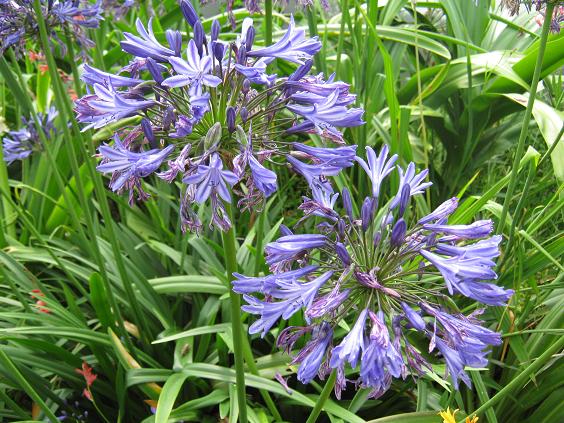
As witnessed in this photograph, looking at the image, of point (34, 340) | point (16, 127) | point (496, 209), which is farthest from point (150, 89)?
point (16, 127)

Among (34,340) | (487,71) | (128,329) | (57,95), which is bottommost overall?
(128,329)

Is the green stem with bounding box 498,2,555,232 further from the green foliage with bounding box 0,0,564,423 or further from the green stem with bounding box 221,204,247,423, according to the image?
the green stem with bounding box 221,204,247,423

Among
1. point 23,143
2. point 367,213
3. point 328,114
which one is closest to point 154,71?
point 328,114

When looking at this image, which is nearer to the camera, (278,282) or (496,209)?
(278,282)

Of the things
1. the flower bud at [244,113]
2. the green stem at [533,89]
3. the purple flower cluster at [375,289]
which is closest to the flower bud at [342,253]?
the purple flower cluster at [375,289]

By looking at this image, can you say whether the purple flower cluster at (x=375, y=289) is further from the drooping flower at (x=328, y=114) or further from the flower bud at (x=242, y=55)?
the flower bud at (x=242, y=55)

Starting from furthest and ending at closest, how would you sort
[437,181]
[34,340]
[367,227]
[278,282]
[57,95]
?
[437,181] → [34,340] → [57,95] → [367,227] → [278,282]

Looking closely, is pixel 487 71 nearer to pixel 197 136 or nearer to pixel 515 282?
pixel 515 282
